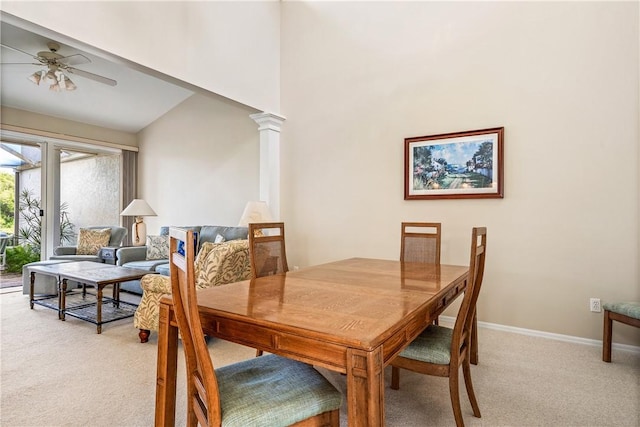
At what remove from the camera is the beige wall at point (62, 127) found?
5.03 metres

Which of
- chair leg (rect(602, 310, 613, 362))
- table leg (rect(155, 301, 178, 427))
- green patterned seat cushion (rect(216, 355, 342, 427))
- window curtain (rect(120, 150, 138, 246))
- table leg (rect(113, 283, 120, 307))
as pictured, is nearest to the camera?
green patterned seat cushion (rect(216, 355, 342, 427))

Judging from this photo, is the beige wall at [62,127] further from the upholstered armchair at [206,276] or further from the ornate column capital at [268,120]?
the upholstered armchair at [206,276]

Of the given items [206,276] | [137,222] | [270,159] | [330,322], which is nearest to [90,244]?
[137,222]

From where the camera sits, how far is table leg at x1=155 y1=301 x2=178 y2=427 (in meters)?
1.39

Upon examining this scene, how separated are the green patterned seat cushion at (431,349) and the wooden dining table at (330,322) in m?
0.18

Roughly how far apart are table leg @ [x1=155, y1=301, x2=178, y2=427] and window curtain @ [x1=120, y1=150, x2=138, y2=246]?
5639 mm

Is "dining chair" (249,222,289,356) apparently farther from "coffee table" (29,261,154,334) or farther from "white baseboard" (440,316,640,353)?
"white baseboard" (440,316,640,353)

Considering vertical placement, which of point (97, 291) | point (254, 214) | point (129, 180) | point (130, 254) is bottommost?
point (97, 291)

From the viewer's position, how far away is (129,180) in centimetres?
653

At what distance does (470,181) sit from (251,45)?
9.77ft

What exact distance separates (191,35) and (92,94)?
2.92 m

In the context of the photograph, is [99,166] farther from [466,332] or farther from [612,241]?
[612,241]

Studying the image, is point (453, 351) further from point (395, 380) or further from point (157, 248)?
point (157, 248)

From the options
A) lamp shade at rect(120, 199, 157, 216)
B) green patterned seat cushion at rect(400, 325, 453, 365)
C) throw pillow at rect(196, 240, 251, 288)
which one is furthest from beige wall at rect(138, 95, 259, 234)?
green patterned seat cushion at rect(400, 325, 453, 365)
